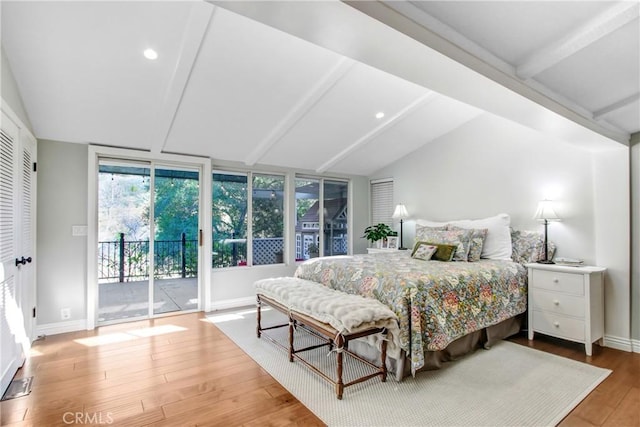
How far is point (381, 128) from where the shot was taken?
4.34 m

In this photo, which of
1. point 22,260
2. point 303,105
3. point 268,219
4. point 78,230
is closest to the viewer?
point 22,260

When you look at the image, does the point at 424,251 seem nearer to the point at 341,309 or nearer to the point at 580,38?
the point at 341,309

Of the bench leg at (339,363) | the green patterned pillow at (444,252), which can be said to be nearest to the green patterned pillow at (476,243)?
the green patterned pillow at (444,252)

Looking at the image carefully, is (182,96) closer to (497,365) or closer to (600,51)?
(600,51)

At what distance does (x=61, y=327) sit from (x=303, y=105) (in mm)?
3648

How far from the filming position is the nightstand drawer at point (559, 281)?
3.00 metres

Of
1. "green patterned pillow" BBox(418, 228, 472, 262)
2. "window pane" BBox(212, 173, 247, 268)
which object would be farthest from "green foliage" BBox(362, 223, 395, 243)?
"window pane" BBox(212, 173, 247, 268)

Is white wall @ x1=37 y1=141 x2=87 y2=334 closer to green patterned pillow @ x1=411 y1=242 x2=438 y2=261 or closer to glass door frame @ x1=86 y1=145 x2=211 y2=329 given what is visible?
glass door frame @ x1=86 y1=145 x2=211 y2=329

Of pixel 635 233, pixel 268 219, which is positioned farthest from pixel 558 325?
pixel 268 219

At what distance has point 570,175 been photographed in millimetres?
3537

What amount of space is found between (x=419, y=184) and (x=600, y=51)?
3.31m

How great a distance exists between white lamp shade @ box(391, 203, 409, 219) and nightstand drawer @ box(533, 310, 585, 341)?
2339 mm

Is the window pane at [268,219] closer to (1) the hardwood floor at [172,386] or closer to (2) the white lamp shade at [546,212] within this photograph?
(1) the hardwood floor at [172,386]

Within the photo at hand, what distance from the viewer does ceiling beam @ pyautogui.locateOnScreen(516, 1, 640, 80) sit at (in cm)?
160
